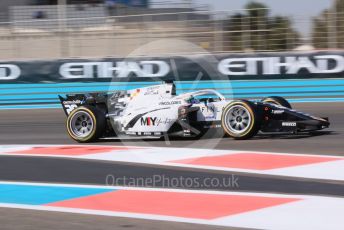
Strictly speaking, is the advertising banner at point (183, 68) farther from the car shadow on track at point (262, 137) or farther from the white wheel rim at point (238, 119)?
the white wheel rim at point (238, 119)

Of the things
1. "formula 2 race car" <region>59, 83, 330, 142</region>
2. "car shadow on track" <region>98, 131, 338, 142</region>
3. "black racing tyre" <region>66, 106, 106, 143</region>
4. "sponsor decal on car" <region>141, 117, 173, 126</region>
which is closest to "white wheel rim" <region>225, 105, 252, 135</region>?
"formula 2 race car" <region>59, 83, 330, 142</region>

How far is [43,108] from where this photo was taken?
15.6 metres

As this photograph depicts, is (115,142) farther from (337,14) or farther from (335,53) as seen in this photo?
(337,14)

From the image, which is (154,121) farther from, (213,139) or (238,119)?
(238,119)

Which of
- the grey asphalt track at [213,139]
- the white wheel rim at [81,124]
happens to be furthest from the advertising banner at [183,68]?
the white wheel rim at [81,124]

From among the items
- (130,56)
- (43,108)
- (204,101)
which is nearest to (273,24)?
(130,56)

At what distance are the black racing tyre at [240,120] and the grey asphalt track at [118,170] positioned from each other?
145 millimetres

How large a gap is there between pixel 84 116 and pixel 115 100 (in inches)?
21.5

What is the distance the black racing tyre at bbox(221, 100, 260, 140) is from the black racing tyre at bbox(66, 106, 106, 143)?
1.81 metres

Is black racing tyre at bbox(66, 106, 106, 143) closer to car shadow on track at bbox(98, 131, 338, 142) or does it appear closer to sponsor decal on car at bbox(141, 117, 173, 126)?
car shadow on track at bbox(98, 131, 338, 142)

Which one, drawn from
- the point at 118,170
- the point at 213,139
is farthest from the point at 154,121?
the point at 118,170

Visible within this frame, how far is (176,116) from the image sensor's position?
28.1 ft

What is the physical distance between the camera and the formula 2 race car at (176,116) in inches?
331

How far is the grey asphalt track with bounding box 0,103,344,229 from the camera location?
15.8 ft
